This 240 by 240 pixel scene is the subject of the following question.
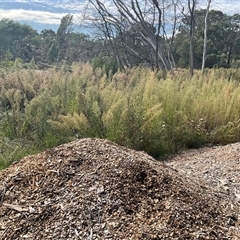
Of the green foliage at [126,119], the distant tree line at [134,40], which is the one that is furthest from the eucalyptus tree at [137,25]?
the green foliage at [126,119]

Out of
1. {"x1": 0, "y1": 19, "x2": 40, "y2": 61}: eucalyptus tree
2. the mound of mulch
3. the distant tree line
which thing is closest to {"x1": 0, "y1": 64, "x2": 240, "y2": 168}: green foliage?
the mound of mulch

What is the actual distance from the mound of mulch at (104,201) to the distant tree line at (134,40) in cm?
1112

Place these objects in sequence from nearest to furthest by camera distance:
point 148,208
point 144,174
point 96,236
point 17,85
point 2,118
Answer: point 96,236, point 148,208, point 144,174, point 2,118, point 17,85

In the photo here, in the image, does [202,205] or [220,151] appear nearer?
[202,205]

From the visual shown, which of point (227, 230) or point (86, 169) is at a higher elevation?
point (86, 169)

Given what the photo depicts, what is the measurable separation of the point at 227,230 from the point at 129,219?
2.13ft

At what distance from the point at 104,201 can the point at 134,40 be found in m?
16.8

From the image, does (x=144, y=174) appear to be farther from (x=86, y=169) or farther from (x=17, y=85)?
(x=17, y=85)

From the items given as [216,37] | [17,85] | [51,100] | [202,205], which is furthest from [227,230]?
[216,37]

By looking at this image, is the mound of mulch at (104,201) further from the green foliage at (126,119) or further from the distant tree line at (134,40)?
the distant tree line at (134,40)

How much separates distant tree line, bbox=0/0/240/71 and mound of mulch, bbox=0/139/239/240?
11.1 meters

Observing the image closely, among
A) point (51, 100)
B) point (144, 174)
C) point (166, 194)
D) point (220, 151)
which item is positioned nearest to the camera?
point (166, 194)

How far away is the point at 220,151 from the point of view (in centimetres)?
473

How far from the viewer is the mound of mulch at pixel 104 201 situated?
2.45 m
